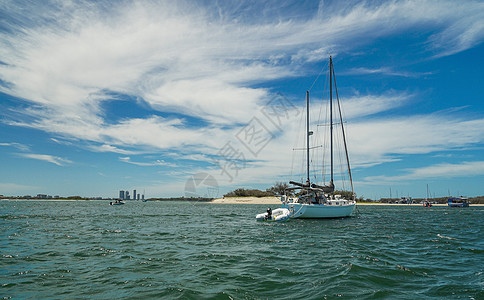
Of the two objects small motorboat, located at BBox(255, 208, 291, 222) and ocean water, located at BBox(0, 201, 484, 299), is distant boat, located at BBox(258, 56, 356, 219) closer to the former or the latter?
small motorboat, located at BBox(255, 208, 291, 222)

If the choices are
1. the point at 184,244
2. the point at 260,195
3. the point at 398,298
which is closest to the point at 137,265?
the point at 184,244

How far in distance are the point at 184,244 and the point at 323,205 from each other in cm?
2379

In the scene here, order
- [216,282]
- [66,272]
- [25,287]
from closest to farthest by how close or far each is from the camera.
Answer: [25,287]
[216,282]
[66,272]

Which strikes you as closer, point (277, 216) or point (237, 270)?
point (237, 270)

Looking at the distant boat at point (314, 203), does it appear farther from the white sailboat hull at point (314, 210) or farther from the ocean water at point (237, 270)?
the ocean water at point (237, 270)

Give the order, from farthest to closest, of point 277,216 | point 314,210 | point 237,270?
point 314,210 < point 277,216 < point 237,270

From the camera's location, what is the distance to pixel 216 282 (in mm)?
10281

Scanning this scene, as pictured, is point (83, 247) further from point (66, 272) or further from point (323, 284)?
point (323, 284)

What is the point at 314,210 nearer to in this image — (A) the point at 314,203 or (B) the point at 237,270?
(A) the point at 314,203

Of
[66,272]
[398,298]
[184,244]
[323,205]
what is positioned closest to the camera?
[398,298]

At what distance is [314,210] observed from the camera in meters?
36.5

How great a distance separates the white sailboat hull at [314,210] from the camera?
35875 mm

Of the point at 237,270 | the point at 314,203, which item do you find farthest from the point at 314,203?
the point at 237,270

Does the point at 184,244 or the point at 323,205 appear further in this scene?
the point at 323,205
